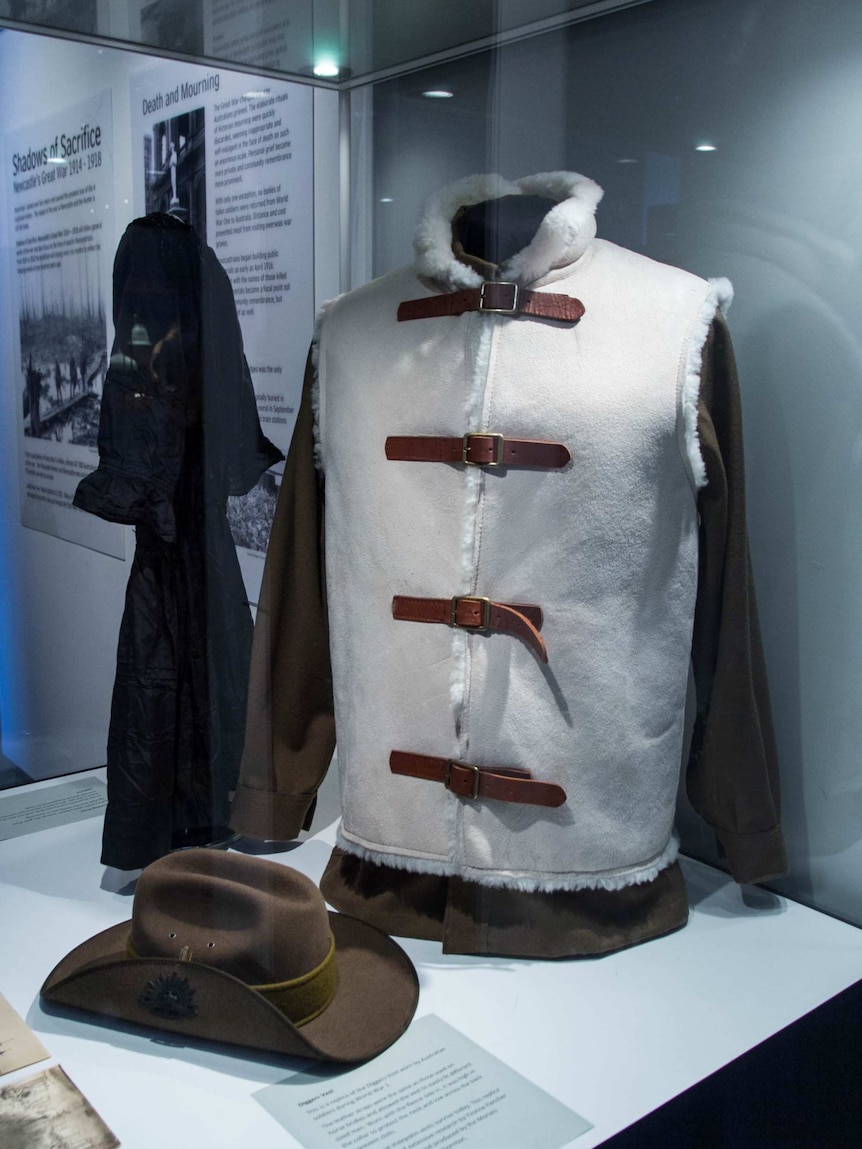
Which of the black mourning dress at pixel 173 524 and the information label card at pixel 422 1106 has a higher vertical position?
the black mourning dress at pixel 173 524

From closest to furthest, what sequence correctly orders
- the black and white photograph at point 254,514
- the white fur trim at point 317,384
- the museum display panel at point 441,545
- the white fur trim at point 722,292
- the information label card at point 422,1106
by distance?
the information label card at point 422,1106, the museum display panel at point 441,545, the white fur trim at point 722,292, the white fur trim at point 317,384, the black and white photograph at point 254,514

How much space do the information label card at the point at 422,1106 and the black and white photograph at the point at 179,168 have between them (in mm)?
1173

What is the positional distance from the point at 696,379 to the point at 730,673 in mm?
410

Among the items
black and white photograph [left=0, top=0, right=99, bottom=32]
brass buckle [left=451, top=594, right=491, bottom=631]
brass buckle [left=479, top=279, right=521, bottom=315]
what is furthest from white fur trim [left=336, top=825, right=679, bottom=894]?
black and white photograph [left=0, top=0, right=99, bottom=32]

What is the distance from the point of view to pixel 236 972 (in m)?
1.32

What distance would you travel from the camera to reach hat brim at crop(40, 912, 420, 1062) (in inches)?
50.5

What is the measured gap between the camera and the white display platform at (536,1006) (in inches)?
48.6

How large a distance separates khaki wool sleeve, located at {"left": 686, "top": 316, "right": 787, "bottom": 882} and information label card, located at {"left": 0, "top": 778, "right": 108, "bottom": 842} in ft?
3.18

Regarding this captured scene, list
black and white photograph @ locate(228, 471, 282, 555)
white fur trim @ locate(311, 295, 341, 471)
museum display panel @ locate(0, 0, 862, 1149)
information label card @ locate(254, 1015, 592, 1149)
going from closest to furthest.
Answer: information label card @ locate(254, 1015, 592, 1149), museum display panel @ locate(0, 0, 862, 1149), white fur trim @ locate(311, 295, 341, 471), black and white photograph @ locate(228, 471, 282, 555)

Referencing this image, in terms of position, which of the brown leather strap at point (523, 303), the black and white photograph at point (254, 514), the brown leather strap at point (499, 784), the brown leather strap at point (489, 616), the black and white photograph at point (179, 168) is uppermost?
the black and white photograph at point (179, 168)

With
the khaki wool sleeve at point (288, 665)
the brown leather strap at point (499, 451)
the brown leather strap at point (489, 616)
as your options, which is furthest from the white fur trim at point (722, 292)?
the khaki wool sleeve at point (288, 665)

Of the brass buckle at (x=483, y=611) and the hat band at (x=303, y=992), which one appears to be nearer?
the hat band at (x=303, y=992)

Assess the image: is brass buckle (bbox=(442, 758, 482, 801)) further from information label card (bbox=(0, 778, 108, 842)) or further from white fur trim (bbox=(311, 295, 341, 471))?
information label card (bbox=(0, 778, 108, 842))

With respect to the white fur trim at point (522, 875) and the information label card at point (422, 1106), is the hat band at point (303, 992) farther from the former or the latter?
the white fur trim at point (522, 875)
